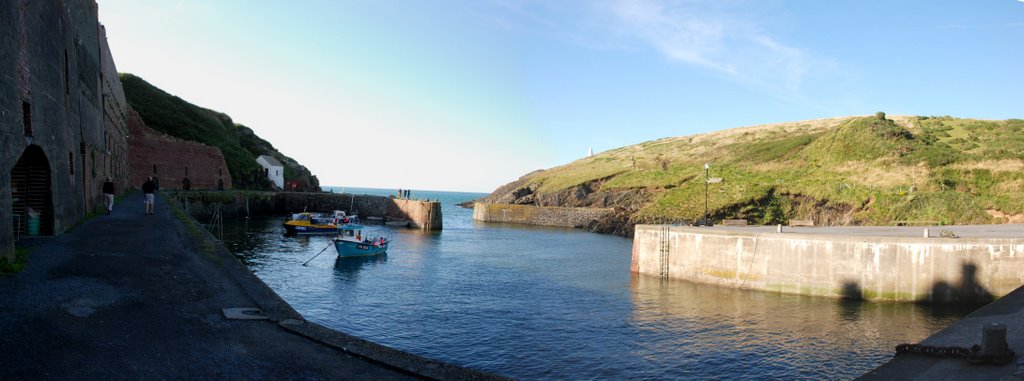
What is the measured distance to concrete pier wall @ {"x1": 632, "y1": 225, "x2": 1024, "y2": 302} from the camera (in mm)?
25875

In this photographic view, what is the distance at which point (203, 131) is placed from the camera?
10000 centimetres

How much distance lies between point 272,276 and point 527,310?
51.6 ft

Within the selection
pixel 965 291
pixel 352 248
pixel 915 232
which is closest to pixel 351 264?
pixel 352 248

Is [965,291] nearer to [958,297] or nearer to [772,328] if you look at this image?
[958,297]

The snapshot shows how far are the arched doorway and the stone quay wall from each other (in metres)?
66.1

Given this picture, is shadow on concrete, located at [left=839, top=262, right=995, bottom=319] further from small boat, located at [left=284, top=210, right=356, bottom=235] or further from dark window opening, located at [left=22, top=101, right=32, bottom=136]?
small boat, located at [left=284, top=210, right=356, bottom=235]


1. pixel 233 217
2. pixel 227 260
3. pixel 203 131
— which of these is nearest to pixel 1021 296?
pixel 227 260

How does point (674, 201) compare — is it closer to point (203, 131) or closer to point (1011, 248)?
point (1011, 248)

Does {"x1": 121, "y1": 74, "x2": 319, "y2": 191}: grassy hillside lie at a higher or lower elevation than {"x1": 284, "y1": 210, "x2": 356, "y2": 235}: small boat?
higher

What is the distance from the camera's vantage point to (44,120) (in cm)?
1816

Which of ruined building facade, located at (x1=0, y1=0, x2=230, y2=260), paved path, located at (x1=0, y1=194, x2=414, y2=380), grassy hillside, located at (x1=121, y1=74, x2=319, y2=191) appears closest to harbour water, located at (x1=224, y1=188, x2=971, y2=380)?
paved path, located at (x1=0, y1=194, x2=414, y2=380)

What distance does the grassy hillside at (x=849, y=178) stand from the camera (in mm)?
53500

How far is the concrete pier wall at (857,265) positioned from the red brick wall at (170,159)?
70296mm

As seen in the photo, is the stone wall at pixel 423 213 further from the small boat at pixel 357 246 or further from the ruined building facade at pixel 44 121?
the ruined building facade at pixel 44 121
